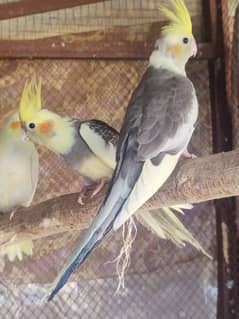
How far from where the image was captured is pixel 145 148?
4.58 ft

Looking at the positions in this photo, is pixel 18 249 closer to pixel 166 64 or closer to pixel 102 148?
pixel 102 148

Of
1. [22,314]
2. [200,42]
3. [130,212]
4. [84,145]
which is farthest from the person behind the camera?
[200,42]

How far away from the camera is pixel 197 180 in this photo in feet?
4.60

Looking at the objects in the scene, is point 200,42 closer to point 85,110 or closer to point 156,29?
point 156,29

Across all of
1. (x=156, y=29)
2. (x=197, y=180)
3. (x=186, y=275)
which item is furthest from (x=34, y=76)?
(x=197, y=180)

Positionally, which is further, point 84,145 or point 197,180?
point 84,145

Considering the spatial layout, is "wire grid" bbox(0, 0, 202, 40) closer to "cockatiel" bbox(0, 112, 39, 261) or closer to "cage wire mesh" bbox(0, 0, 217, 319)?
"cage wire mesh" bbox(0, 0, 217, 319)

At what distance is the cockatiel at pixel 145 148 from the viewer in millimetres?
1318

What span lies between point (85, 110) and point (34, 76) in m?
0.20

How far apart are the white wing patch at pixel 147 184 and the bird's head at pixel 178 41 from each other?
355 millimetres

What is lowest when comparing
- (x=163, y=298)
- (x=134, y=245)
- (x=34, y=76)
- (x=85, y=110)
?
(x=163, y=298)

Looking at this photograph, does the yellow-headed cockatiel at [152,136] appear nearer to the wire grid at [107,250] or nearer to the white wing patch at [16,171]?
the white wing patch at [16,171]

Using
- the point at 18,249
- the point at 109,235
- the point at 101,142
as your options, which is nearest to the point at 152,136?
the point at 101,142

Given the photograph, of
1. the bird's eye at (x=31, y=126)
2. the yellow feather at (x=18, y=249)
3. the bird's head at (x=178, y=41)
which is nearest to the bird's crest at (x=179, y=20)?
the bird's head at (x=178, y=41)
